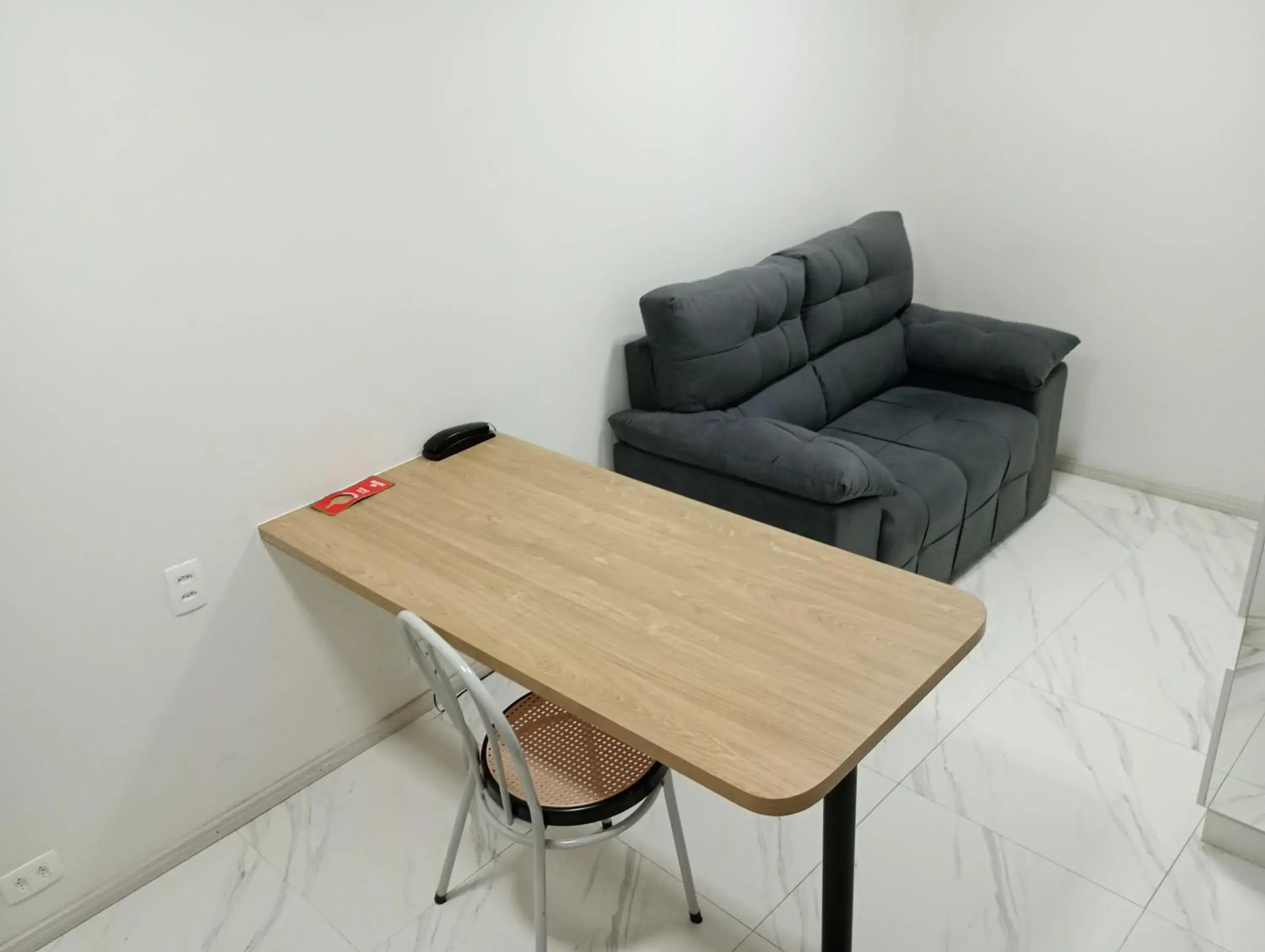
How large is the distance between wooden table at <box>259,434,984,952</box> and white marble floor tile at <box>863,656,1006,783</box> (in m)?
0.77

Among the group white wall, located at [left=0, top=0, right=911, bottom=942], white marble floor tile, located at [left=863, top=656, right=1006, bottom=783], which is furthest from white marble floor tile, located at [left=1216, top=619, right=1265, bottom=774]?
white wall, located at [left=0, top=0, right=911, bottom=942]

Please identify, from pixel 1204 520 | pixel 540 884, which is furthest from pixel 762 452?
pixel 1204 520

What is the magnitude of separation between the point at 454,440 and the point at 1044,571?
2.02 metres

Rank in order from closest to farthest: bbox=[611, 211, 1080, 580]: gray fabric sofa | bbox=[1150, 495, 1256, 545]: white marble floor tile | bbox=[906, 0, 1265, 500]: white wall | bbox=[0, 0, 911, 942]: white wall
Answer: bbox=[0, 0, 911, 942]: white wall < bbox=[611, 211, 1080, 580]: gray fabric sofa < bbox=[906, 0, 1265, 500]: white wall < bbox=[1150, 495, 1256, 545]: white marble floor tile

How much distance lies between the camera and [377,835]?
90.2 inches

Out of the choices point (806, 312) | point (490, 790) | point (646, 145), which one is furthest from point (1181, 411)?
point (490, 790)

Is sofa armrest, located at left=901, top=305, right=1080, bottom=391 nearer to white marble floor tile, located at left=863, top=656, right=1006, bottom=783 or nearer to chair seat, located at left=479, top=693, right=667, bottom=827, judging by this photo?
white marble floor tile, located at left=863, top=656, right=1006, bottom=783

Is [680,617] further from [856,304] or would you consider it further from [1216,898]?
[856,304]

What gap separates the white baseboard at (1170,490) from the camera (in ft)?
11.3

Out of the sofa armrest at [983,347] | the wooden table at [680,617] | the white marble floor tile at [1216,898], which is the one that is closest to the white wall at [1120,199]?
the sofa armrest at [983,347]

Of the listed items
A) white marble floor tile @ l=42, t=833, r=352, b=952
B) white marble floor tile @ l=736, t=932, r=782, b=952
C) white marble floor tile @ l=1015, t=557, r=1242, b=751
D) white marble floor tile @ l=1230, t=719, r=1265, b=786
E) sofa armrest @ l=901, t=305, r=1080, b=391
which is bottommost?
white marble floor tile @ l=1015, t=557, r=1242, b=751

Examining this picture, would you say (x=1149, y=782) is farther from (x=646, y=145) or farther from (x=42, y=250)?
(x=42, y=250)

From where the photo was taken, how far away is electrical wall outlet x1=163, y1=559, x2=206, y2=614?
82.0 inches

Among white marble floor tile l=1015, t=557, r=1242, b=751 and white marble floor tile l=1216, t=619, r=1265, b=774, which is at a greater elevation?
white marble floor tile l=1216, t=619, r=1265, b=774
